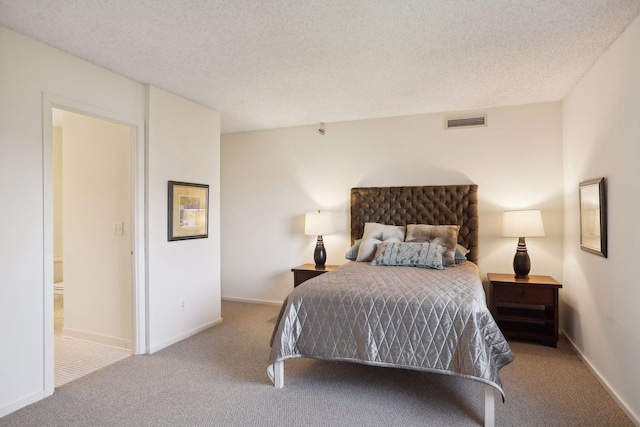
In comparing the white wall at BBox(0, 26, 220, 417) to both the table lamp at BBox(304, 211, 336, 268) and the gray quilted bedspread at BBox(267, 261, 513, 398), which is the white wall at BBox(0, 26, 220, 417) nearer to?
the gray quilted bedspread at BBox(267, 261, 513, 398)

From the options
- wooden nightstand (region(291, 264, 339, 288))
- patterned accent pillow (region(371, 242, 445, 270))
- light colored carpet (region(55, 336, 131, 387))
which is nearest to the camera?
light colored carpet (region(55, 336, 131, 387))

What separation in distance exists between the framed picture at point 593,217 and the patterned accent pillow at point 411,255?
1.18 meters

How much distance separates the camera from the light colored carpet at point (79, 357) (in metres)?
2.94

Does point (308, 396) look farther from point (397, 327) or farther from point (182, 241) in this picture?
point (182, 241)

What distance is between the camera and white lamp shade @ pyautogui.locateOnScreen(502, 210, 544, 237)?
362 cm

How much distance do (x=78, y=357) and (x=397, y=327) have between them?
294cm

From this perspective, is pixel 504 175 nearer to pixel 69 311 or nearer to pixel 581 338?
pixel 581 338

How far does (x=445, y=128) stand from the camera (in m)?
4.31

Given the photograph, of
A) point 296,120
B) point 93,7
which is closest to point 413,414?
point 93,7

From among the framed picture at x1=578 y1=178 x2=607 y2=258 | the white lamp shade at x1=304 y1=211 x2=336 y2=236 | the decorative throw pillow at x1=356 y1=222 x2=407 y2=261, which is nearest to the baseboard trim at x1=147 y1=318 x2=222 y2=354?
the white lamp shade at x1=304 y1=211 x2=336 y2=236

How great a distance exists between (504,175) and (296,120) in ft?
8.55

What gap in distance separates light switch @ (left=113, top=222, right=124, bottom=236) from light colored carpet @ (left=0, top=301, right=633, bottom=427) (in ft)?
3.87

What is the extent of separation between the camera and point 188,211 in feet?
12.6

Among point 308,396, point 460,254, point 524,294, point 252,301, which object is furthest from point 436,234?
point 252,301
